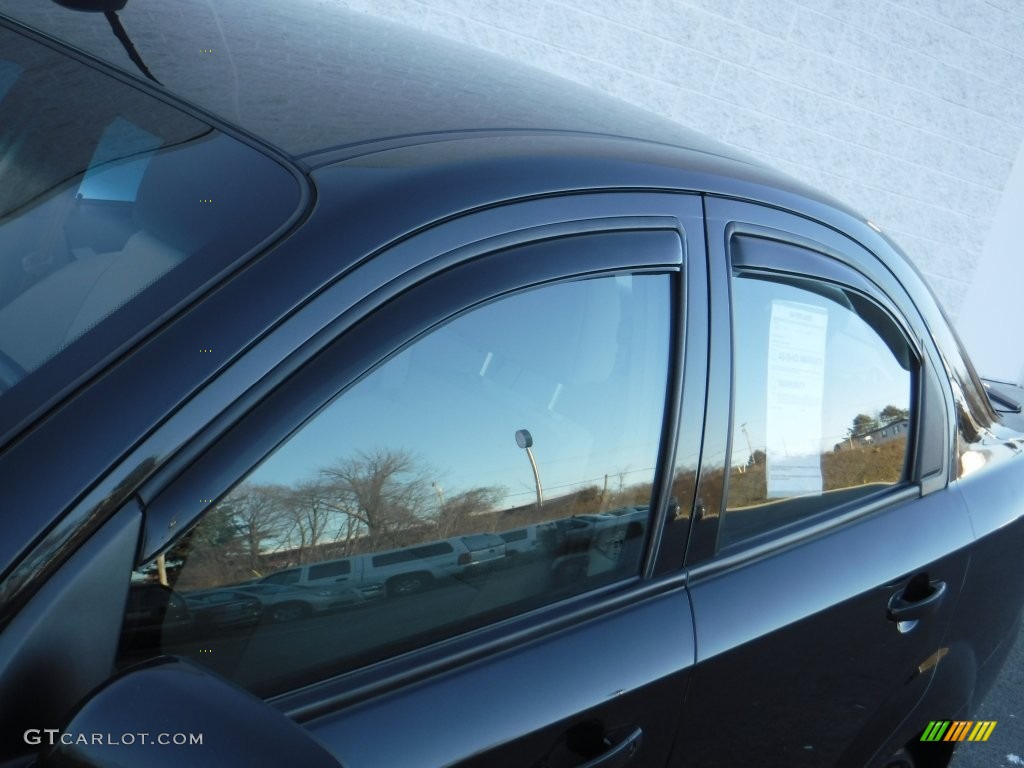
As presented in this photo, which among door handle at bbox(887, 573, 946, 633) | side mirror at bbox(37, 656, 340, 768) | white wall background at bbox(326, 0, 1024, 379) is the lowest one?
side mirror at bbox(37, 656, 340, 768)

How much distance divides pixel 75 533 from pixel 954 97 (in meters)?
8.00

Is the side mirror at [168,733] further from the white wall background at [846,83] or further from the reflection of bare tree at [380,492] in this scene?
the white wall background at [846,83]

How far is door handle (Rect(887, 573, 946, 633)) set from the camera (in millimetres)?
2010

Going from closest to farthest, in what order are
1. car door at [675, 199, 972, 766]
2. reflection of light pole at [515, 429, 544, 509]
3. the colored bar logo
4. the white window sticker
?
reflection of light pole at [515, 429, 544, 509]
car door at [675, 199, 972, 766]
the white window sticker
the colored bar logo

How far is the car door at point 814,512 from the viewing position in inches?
66.3

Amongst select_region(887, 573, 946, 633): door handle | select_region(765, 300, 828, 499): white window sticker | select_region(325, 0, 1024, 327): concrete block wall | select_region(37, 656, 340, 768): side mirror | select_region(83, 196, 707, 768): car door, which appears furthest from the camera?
select_region(325, 0, 1024, 327): concrete block wall

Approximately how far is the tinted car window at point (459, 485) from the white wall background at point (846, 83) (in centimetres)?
506

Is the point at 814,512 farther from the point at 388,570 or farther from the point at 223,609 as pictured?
the point at 223,609

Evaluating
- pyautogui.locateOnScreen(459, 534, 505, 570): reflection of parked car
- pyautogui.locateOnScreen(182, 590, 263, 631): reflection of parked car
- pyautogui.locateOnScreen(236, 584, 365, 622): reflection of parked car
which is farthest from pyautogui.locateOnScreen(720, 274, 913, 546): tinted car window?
pyautogui.locateOnScreen(182, 590, 263, 631): reflection of parked car

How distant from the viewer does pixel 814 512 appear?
195 cm

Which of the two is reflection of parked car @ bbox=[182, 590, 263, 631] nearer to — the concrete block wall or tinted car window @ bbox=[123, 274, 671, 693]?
tinted car window @ bbox=[123, 274, 671, 693]

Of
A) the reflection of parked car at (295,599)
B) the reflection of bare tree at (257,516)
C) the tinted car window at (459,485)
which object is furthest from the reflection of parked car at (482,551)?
the reflection of bare tree at (257,516)

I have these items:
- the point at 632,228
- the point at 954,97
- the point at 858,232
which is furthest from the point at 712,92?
the point at 632,228

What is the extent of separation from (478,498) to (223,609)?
36cm
